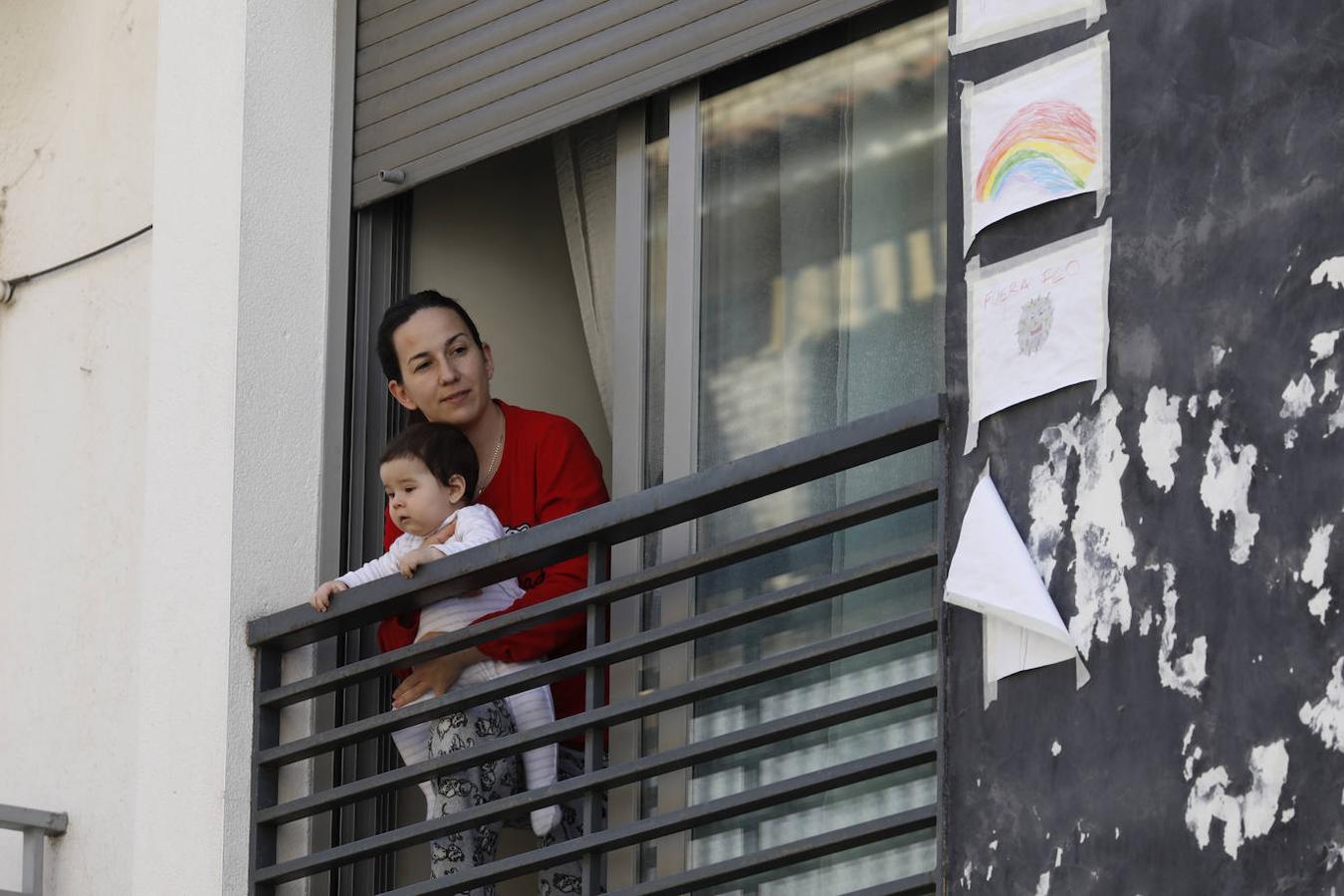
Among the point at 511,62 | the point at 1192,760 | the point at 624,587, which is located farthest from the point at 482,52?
the point at 1192,760

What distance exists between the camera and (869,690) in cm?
484

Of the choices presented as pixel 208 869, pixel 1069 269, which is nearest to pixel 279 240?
pixel 208 869

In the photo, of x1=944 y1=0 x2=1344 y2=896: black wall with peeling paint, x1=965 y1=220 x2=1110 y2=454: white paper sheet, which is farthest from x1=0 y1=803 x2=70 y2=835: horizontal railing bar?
x1=965 y1=220 x2=1110 y2=454: white paper sheet

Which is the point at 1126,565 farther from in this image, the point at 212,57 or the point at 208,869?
the point at 212,57

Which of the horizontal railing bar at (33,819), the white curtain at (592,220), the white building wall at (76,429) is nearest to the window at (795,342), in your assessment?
the white curtain at (592,220)

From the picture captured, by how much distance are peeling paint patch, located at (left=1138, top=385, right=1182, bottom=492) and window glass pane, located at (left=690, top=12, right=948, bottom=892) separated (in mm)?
900

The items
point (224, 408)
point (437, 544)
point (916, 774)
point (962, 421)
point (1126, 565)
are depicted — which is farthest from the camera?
point (224, 408)

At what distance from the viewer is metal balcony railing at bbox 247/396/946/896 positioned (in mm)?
4535

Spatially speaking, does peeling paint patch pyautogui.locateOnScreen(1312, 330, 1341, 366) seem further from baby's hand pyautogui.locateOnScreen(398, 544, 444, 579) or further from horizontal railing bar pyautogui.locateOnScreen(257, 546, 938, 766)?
baby's hand pyautogui.locateOnScreen(398, 544, 444, 579)

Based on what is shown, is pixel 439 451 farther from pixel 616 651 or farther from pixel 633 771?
pixel 633 771

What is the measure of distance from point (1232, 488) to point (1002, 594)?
20.5 inches

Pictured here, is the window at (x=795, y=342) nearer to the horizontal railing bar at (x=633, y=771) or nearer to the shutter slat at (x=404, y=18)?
the horizontal railing bar at (x=633, y=771)

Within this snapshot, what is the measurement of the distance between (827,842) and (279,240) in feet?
8.56

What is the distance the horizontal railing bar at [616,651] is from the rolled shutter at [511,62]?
54.2 inches
